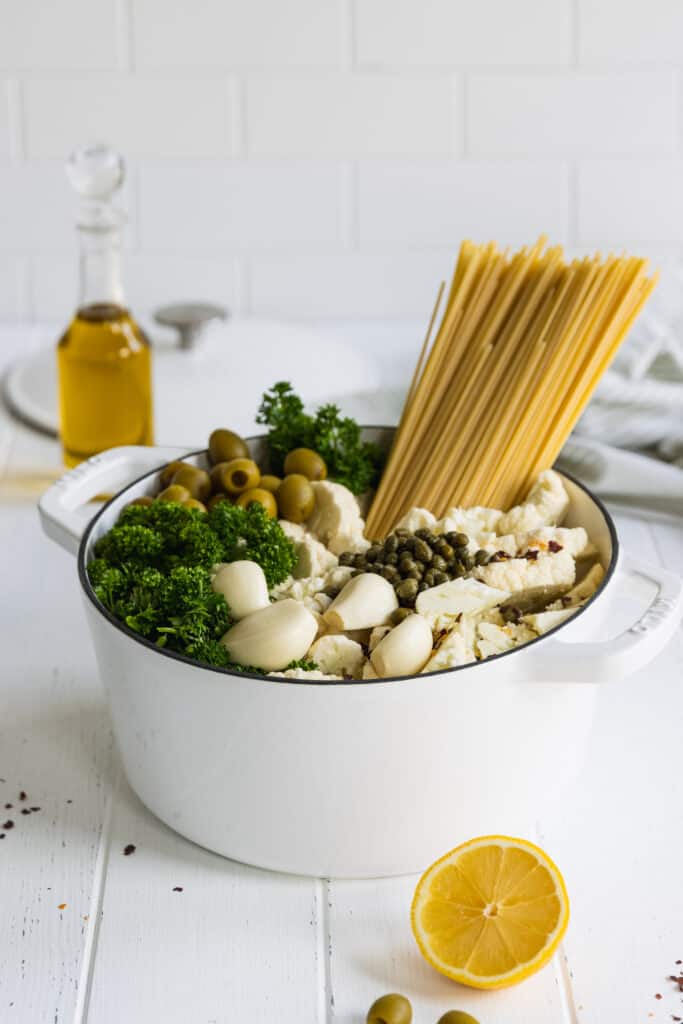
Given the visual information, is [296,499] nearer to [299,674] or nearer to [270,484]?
[270,484]

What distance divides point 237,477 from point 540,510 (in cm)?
23

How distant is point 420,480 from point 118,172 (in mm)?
521

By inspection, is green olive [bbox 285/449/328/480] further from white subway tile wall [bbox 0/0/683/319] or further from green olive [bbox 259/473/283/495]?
white subway tile wall [bbox 0/0/683/319]

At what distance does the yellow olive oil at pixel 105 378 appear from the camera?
1329 millimetres

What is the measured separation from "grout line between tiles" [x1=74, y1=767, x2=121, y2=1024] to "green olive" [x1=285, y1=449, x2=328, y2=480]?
27cm

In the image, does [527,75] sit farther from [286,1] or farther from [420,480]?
[420,480]

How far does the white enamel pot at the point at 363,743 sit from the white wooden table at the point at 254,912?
0.03 meters

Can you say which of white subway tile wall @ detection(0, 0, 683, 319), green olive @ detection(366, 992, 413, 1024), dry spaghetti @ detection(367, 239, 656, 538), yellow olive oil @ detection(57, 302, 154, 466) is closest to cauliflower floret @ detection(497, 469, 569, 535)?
dry spaghetti @ detection(367, 239, 656, 538)

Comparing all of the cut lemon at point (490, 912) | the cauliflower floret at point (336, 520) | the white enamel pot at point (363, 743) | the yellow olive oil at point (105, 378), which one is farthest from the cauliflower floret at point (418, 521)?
the yellow olive oil at point (105, 378)

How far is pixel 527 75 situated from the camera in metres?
1.81

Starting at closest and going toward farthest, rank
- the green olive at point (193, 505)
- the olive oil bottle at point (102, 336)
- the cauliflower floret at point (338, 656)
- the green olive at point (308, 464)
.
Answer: the cauliflower floret at point (338, 656)
the green olive at point (193, 505)
the green olive at point (308, 464)
the olive oil bottle at point (102, 336)

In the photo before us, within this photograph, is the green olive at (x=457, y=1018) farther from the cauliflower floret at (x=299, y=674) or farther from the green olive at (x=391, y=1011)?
the cauliflower floret at (x=299, y=674)

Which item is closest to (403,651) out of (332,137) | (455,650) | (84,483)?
(455,650)

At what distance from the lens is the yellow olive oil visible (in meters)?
1.33
